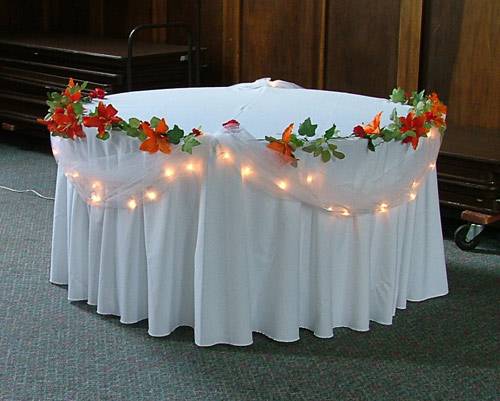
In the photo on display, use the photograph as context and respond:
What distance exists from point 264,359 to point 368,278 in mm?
413

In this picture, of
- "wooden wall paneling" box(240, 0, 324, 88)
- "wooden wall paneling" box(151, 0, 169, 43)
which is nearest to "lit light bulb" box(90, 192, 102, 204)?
"wooden wall paneling" box(240, 0, 324, 88)

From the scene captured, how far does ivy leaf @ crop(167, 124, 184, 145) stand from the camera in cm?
262

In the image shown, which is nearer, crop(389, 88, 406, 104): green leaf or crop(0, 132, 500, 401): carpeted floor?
crop(0, 132, 500, 401): carpeted floor

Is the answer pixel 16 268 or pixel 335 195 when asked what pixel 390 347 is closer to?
pixel 335 195

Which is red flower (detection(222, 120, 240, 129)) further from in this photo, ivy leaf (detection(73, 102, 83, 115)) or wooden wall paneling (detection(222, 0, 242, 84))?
wooden wall paneling (detection(222, 0, 242, 84))

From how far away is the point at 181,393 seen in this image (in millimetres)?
2424

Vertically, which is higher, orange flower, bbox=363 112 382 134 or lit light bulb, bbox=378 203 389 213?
orange flower, bbox=363 112 382 134

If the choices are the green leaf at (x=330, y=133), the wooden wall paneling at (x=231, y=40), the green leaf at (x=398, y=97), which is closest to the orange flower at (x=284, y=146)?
the green leaf at (x=330, y=133)

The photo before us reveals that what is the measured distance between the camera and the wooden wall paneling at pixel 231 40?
16.1 feet

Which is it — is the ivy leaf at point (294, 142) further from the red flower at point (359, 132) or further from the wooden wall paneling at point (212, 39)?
the wooden wall paneling at point (212, 39)

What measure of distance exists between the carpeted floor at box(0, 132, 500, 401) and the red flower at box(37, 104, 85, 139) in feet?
1.84

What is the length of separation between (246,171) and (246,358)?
52 cm

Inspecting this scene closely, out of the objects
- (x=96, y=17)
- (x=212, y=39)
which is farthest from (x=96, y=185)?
(x=96, y=17)

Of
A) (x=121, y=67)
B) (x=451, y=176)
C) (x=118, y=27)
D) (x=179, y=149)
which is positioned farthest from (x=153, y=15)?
(x=179, y=149)
